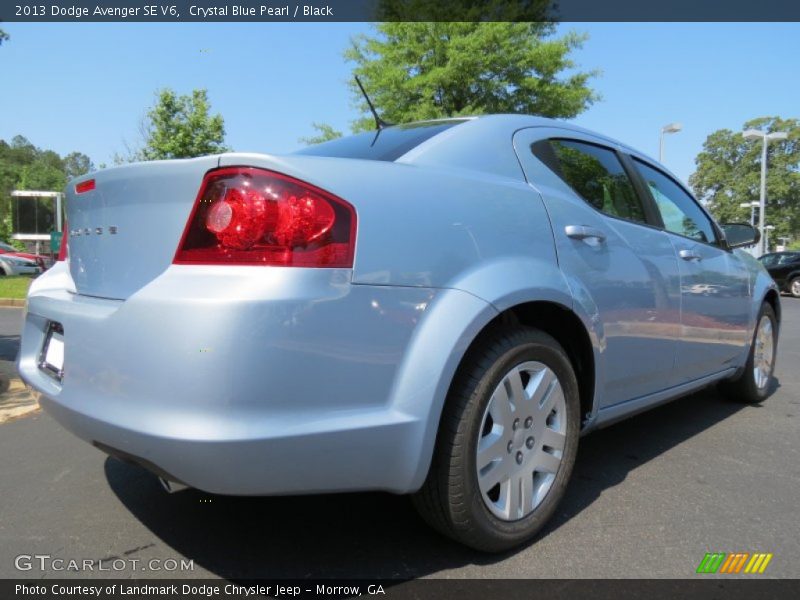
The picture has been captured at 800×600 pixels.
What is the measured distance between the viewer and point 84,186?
85.9 inches

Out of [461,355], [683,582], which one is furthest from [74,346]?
[683,582]

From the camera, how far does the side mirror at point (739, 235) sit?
3.92 metres

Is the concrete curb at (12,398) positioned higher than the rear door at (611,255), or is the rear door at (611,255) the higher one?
the rear door at (611,255)

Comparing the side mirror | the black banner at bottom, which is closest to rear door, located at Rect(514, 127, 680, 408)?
the black banner at bottom

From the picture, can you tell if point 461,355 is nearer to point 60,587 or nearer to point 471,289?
point 471,289

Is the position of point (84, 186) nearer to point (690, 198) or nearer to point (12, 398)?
point (12, 398)

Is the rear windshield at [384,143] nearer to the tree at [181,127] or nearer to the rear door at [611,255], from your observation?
the rear door at [611,255]

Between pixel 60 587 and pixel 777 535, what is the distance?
251 centimetres

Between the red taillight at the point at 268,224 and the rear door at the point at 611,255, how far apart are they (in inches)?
39.5

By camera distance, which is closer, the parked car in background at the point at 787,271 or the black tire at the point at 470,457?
the black tire at the point at 470,457

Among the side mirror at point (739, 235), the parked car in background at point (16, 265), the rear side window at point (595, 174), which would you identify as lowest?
the parked car in background at point (16, 265)

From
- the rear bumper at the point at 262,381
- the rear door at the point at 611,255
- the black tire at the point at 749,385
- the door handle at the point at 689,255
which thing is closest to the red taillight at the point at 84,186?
the rear bumper at the point at 262,381

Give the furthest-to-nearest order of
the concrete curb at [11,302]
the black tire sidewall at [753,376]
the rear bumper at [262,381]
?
the concrete curb at [11,302], the black tire sidewall at [753,376], the rear bumper at [262,381]

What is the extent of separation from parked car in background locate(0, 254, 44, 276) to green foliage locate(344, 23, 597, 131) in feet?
47.2
